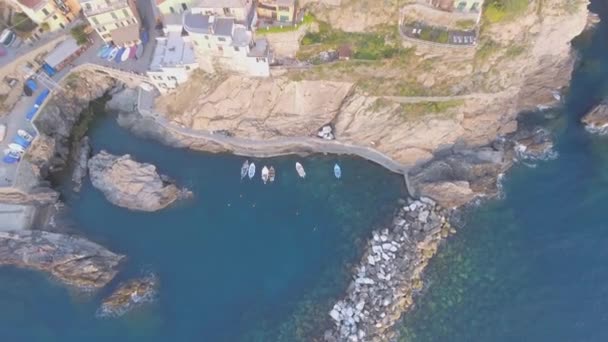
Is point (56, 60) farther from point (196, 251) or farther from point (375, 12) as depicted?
point (375, 12)

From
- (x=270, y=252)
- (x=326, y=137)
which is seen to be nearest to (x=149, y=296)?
(x=270, y=252)

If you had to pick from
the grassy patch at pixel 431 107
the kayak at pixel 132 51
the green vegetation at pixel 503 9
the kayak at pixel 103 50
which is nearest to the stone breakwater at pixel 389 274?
the grassy patch at pixel 431 107

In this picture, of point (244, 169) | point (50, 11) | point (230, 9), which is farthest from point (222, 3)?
point (50, 11)

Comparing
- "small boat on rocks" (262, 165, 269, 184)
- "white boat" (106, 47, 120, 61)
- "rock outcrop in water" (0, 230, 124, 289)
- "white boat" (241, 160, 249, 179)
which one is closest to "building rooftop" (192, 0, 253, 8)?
"white boat" (106, 47, 120, 61)

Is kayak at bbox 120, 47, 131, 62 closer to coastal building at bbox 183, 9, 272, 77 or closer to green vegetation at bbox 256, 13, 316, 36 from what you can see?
coastal building at bbox 183, 9, 272, 77

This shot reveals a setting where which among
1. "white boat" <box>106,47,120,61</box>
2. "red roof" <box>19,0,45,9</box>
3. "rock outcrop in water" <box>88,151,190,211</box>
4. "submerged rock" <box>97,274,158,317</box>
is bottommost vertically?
"submerged rock" <box>97,274,158,317</box>

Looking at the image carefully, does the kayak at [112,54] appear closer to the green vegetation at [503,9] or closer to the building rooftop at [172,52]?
the building rooftop at [172,52]
